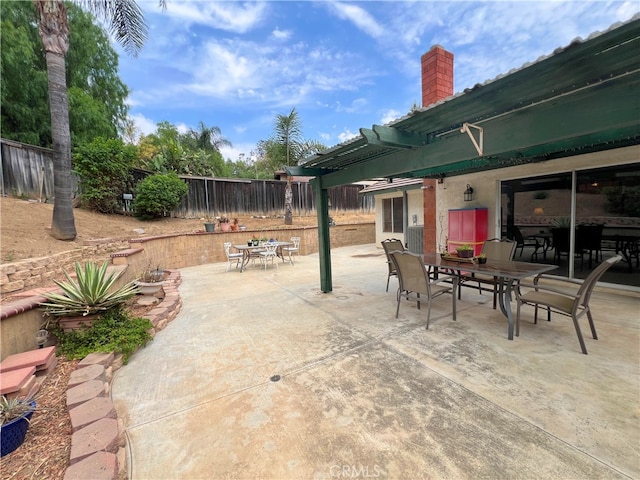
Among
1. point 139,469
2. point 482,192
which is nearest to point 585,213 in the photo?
point 482,192

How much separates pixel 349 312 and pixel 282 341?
1265 mm

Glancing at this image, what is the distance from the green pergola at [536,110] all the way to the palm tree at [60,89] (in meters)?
5.62

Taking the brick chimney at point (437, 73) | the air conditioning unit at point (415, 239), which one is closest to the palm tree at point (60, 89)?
the brick chimney at point (437, 73)

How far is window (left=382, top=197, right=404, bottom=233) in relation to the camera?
10281 millimetres

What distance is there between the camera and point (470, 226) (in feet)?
20.7

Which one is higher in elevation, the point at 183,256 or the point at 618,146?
the point at 618,146

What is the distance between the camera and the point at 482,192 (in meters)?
6.38

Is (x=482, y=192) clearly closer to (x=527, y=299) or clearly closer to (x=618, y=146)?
(x=618, y=146)

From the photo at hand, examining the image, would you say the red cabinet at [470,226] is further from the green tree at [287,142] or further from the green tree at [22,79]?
the green tree at [22,79]

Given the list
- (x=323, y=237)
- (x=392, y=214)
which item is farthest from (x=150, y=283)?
(x=392, y=214)

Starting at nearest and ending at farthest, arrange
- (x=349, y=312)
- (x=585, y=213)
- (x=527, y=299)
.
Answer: (x=527, y=299) → (x=349, y=312) → (x=585, y=213)

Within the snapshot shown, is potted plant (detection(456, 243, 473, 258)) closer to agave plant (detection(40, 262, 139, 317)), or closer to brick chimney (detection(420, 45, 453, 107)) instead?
brick chimney (detection(420, 45, 453, 107))

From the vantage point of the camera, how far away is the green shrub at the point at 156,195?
350 inches

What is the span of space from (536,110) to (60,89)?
7746 millimetres
